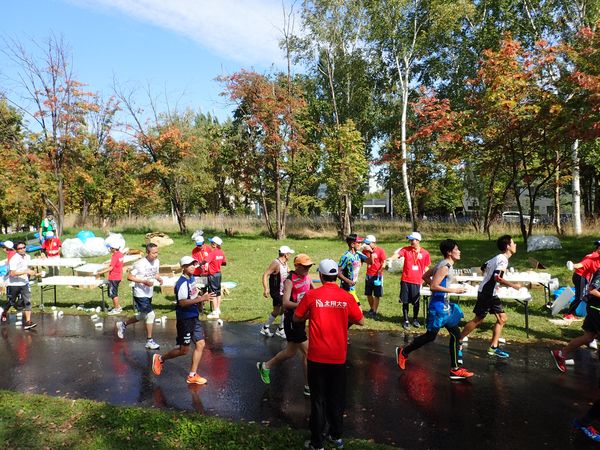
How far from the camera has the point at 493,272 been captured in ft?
23.0

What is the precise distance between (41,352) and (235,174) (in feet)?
61.4

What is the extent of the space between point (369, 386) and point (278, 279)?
266 centimetres

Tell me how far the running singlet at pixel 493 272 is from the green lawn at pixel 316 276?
6.57 ft

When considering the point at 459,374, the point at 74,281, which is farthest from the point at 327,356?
the point at 74,281

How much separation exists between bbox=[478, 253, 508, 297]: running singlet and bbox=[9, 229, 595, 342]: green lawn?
78.9 inches

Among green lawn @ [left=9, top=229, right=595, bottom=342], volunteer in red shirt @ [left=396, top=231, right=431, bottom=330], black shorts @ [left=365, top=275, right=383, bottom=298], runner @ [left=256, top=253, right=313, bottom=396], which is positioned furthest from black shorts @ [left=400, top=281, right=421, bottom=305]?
runner @ [left=256, top=253, right=313, bottom=396]

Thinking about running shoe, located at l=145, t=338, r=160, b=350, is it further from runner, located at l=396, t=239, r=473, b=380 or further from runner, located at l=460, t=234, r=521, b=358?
runner, located at l=460, t=234, r=521, b=358

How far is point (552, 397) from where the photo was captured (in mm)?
5770

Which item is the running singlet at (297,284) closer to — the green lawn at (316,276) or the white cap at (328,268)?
the white cap at (328,268)

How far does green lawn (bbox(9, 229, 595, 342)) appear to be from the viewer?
9461 mm

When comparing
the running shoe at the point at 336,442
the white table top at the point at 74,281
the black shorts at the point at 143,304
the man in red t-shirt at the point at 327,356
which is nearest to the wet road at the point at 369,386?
the running shoe at the point at 336,442

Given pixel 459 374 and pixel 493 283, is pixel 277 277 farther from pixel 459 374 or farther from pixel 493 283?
pixel 493 283

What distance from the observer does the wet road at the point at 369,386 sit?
4.92 metres

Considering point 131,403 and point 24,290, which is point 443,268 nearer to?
point 131,403
